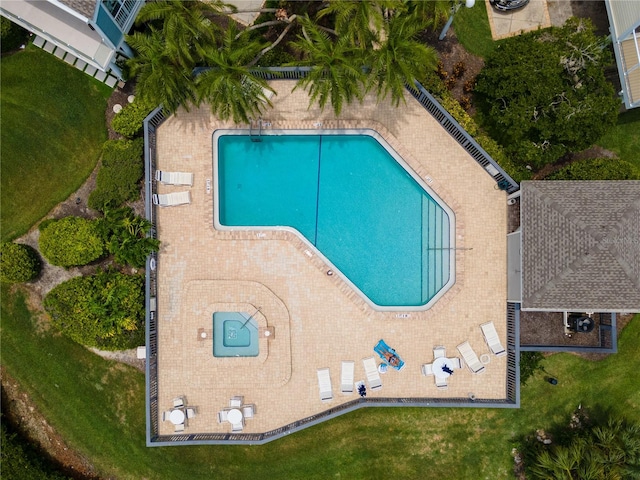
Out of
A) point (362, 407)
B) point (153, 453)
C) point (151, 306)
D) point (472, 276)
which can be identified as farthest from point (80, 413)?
point (472, 276)


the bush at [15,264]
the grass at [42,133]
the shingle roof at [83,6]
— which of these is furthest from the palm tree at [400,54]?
the bush at [15,264]

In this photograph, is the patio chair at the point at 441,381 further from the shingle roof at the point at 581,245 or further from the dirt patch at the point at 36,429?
the dirt patch at the point at 36,429

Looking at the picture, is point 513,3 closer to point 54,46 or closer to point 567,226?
point 567,226

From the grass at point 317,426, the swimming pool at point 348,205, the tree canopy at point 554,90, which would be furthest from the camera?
the grass at point 317,426

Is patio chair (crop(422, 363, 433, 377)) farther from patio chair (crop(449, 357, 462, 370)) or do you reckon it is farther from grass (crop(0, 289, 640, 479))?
grass (crop(0, 289, 640, 479))

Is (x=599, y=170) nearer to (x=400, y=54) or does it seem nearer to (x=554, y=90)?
(x=554, y=90)

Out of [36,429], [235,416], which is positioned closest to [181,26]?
[235,416]
